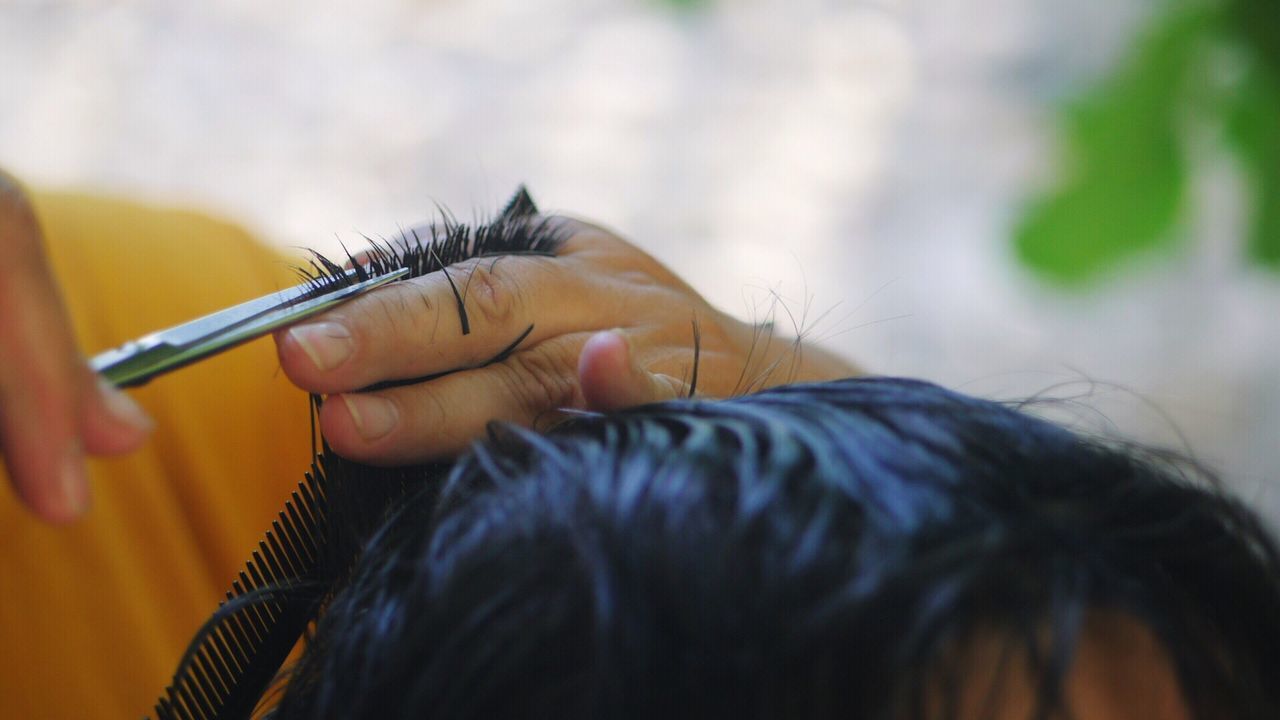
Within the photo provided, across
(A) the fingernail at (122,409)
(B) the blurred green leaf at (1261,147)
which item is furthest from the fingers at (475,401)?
(B) the blurred green leaf at (1261,147)

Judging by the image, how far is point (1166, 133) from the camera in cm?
187

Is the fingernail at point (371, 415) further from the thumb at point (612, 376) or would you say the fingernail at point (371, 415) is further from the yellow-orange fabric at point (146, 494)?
the yellow-orange fabric at point (146, 494)

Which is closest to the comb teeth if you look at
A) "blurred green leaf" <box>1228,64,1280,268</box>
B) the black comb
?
the black comb

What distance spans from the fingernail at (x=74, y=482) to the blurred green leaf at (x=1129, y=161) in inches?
76.7

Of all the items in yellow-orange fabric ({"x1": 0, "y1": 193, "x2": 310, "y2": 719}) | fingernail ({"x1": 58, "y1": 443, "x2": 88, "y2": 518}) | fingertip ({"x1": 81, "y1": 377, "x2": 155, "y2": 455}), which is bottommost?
yellow-orange fabric ({"x1": 0, "y1": 193, "x2": 310, "y2": 719})

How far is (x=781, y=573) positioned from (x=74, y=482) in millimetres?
304

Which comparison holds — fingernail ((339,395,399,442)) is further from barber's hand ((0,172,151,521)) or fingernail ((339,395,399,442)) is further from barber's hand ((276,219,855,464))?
barber's hand ((0,172,151,521))

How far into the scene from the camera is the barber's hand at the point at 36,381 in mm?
375

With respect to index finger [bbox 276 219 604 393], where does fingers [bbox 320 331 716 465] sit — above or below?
below

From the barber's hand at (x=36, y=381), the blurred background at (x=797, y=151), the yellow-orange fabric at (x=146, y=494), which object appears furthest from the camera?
the blurred background at (x=797, y=151)

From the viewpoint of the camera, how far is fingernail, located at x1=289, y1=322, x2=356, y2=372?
22.3 inches

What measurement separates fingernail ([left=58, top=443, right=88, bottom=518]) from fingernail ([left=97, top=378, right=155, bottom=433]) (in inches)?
0.8

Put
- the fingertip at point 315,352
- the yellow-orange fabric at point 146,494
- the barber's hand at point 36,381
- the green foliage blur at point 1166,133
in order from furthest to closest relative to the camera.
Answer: the green foliage blur at point 1166,133 → the yellow-orange fabric at point 146,494 → the fingertip at point 315,352 → the barber's hand at point 36,381

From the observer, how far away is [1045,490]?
50cm
